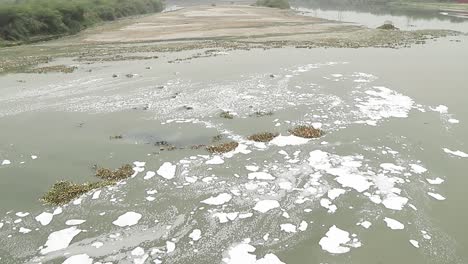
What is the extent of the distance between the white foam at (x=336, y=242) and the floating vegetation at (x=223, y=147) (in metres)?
6.11

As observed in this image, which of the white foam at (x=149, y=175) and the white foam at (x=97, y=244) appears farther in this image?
the white foam at (x=149, y=175)

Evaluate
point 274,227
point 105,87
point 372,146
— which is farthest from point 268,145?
point 105,87

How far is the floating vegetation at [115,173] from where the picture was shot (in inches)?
557

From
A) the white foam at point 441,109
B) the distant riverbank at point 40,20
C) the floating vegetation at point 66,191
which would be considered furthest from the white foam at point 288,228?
the distant riverbank at point 40,20

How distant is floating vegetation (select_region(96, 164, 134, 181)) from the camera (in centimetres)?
1415

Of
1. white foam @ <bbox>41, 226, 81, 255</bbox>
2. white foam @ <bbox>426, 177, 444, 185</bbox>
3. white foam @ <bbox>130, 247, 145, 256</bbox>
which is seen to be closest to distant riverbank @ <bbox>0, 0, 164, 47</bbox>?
white foam @ <bbox>41, 226, 81, 255</bbox>

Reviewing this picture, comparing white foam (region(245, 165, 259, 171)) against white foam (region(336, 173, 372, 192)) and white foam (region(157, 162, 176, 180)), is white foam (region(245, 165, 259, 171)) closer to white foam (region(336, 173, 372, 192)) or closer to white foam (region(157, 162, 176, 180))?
white foam (region(157, 162, 176, 180))

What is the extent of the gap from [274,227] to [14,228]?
710 cm

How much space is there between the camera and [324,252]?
10.1 m

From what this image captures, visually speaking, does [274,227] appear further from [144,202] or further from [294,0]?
[294,0]

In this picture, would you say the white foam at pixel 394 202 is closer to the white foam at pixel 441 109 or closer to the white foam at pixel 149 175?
the white foam at pixel 149 175

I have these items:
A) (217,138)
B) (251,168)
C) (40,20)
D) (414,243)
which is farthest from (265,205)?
(40,20)

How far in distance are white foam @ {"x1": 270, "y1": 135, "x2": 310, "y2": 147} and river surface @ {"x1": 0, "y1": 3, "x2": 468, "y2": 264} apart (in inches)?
3.1

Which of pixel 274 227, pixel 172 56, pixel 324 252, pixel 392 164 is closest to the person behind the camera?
pixel 324 252
